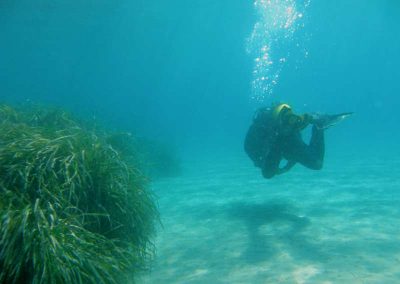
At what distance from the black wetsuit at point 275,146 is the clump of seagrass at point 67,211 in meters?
3.53

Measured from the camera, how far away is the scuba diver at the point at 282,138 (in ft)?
27.2

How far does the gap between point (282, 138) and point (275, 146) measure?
11.5 inches

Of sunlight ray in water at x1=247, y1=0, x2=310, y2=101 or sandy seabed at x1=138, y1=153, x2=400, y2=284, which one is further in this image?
sunlight ray in water at x1=247, y1=0, x2=310, y2=101

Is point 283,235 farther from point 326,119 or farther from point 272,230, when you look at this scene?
point 326,119

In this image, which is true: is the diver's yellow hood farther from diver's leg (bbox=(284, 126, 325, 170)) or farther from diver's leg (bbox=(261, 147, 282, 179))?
diver's leg (bbox=(284, 126, 325, 170))

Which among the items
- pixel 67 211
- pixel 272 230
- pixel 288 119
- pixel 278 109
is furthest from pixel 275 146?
pixel 67 211

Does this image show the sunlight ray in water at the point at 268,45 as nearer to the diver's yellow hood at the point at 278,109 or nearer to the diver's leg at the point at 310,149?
the diver's leg at the point at 310,149

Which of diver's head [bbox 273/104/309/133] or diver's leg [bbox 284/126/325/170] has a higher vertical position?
diver's head [bbox 273/104/309/133]

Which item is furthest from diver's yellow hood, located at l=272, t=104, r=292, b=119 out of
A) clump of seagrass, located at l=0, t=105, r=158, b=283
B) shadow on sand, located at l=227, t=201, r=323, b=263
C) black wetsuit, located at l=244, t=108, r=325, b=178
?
clump of seagrass, located at l=0, t=105, r=158, b=283

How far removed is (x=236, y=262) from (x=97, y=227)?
7.53ft

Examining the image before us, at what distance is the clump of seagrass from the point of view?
366 cm

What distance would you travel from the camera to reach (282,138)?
876 cm

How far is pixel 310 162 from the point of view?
938 centimetres

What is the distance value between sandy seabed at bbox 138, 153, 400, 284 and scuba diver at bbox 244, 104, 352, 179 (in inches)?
47.3
